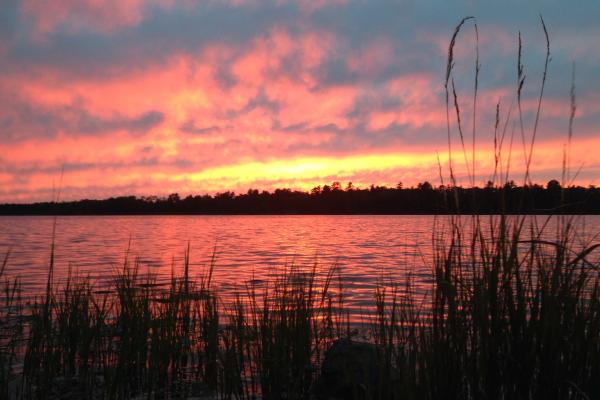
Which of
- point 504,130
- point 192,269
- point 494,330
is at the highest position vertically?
point 504,130

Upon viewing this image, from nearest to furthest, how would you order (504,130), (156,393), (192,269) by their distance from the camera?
1. (504,130)
2. (156,393)
3. (192,269)

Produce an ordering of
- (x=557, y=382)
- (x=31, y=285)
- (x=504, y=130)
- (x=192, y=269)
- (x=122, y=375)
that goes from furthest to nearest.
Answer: (x=192, y=269) → (x=31, y=285) → (x=122, y=375) → (x=504, y=130) → (x=557, y=382)

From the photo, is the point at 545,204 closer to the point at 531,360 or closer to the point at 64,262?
the point at 531,360

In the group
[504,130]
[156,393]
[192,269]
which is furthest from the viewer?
[192,269]

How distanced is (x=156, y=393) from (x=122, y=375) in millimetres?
609

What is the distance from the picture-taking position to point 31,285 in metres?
13.7

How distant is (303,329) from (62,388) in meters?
2.63

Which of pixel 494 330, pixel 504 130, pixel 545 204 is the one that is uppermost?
pixel 504 130

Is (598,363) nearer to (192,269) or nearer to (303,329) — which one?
(303,329)

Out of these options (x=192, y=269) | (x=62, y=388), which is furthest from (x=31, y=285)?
(x=62, y=388)

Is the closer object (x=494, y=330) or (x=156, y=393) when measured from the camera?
(x=494, y=330)

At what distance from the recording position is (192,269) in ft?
58.5

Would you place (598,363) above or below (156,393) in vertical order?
above

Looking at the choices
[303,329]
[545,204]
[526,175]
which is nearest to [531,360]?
[526,175]
